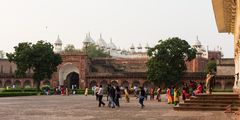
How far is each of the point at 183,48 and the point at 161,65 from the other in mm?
3746

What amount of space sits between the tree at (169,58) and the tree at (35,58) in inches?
495

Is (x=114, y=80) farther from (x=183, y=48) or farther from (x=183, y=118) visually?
(x=183, y=118)

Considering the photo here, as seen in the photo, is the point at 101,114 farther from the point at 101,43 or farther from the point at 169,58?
the point at 101,43

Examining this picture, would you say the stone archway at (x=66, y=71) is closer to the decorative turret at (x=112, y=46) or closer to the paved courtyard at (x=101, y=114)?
the decorative turret at (x=112, y=46)

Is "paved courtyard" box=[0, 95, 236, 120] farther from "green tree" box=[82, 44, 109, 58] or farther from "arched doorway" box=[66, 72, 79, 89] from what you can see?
"green tree" box=[82, 44, 109, 58]

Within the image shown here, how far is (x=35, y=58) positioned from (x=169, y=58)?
54.2ft

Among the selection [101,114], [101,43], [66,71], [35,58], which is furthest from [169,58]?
[101,43]

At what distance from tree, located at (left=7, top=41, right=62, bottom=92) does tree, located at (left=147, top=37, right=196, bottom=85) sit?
12.6 m

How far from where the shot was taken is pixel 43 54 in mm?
51375

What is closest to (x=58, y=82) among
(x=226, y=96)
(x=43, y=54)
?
(x=43, y=54)

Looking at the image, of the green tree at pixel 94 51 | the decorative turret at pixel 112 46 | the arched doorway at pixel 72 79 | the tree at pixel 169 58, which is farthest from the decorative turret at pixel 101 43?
the tree at pixel 169 58

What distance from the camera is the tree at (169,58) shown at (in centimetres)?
5181

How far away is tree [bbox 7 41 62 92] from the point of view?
51.1 meters

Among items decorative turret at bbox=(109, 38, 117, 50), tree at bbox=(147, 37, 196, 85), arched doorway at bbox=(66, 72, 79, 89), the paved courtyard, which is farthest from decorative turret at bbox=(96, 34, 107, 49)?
the paved courtyard
